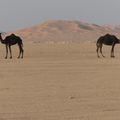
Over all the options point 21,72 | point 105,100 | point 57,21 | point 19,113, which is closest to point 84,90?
point 105,100

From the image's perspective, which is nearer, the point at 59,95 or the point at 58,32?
the point at 59,95

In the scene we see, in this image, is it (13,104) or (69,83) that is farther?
(69,83)

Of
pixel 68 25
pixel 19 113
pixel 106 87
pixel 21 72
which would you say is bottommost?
pixel 68 25

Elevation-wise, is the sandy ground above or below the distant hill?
above

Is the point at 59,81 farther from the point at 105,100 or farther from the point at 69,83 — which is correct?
the point at 105,100

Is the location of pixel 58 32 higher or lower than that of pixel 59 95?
lower

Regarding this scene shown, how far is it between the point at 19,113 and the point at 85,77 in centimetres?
654

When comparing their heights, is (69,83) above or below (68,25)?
above

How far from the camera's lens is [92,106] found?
956 cm

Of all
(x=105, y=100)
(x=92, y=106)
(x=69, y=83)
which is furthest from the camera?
(x=69, y=83)

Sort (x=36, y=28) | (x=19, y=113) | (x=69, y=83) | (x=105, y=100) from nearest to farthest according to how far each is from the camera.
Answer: (x=19, y=113) → (x=105, y=100) → (x=69, y=83) → (x=36, y=28)

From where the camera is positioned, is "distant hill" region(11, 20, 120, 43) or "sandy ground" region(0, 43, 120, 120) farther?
"distant hill" region(11, 20, 120, 43)

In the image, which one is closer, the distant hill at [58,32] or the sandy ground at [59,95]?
the sandy ground at [59,95]

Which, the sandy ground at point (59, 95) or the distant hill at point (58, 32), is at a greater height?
the sandy ground at point (59, 95)
